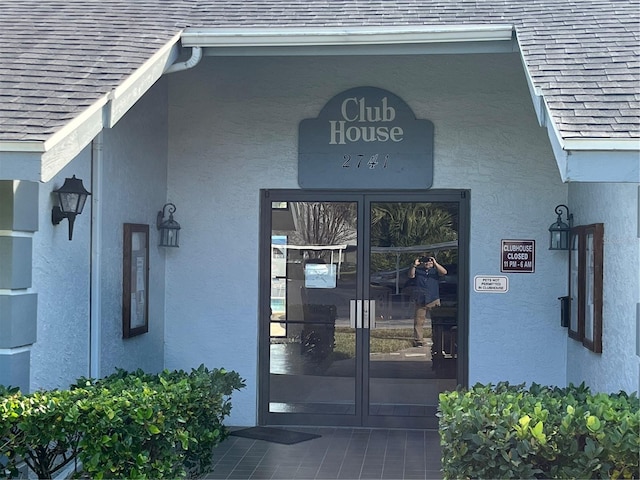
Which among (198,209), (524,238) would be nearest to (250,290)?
(198,209)

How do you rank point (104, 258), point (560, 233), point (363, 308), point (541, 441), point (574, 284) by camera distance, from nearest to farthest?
point (541, 441)
point (104, 258)
point (574, 284)
point (560, 233)
point (363, 308)

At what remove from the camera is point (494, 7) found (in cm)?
Answer: 747

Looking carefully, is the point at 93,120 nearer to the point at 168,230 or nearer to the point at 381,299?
the point at 168,230

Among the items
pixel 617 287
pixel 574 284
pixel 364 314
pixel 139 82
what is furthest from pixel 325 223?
pixel 617 287

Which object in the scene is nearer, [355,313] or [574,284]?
[574,284]

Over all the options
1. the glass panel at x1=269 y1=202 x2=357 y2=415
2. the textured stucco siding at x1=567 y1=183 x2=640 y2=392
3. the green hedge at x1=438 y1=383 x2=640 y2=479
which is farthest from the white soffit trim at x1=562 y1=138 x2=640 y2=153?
the glass panel at x1=269 y1=202 x2=357 y2=415

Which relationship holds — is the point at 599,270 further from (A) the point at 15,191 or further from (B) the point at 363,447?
(A) the point at 15,191

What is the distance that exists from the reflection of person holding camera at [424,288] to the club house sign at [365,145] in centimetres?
78

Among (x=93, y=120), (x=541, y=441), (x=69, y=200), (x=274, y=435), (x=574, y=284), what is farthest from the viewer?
(x=274, y=435)

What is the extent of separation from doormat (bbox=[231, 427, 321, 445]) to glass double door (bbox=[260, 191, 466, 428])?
0.23m

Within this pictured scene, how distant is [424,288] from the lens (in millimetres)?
8414

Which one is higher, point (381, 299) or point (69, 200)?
point (69, 200)

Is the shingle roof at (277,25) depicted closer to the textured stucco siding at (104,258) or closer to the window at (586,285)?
the textured stucco siding at (104,258)

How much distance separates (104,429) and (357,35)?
11.6 ft
